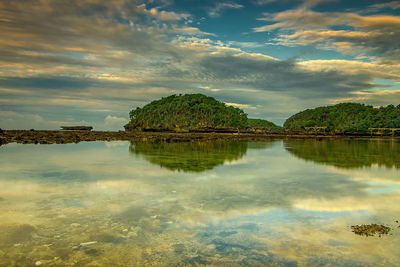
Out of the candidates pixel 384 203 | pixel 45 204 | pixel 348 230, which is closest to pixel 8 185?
pixel 45 204

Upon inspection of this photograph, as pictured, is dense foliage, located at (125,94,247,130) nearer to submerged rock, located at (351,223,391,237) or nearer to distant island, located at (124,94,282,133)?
distant island, located at (124,94,282,133)

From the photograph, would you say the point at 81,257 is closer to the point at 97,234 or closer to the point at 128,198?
the point at 97,234

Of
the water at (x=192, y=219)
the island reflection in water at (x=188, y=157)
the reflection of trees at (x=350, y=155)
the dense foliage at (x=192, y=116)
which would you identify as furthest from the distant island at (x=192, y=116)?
the water at (x=192, y=219)

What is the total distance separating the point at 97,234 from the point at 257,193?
6245mm

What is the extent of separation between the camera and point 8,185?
1149 centimetres

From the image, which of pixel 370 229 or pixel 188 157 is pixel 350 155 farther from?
pixel 370 229

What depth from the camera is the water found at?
5.54 m

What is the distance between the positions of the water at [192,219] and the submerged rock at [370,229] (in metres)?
0.17

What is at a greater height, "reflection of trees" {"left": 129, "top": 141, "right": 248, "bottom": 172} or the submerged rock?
"reflection of trees" {"left": 129, "top": 141, "right": 248, "bottom": 172}

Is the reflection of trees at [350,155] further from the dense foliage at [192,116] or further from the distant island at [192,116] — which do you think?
the dense foliage at [192,116]

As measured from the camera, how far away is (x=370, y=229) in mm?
7000

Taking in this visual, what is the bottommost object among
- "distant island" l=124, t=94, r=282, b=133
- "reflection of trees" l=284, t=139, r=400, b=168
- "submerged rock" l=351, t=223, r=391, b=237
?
"submerged rock" l=351, t=223, r=391, b=237

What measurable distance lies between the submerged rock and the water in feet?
0.55

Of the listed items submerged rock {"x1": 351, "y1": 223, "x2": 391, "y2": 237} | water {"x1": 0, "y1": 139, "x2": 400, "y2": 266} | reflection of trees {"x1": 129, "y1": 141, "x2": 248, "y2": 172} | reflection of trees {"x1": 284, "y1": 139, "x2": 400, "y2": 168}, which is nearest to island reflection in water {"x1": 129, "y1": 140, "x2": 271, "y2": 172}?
reflection of trees {"x1": 129, "y1": 141, "x2": 248, "y2": 172}
